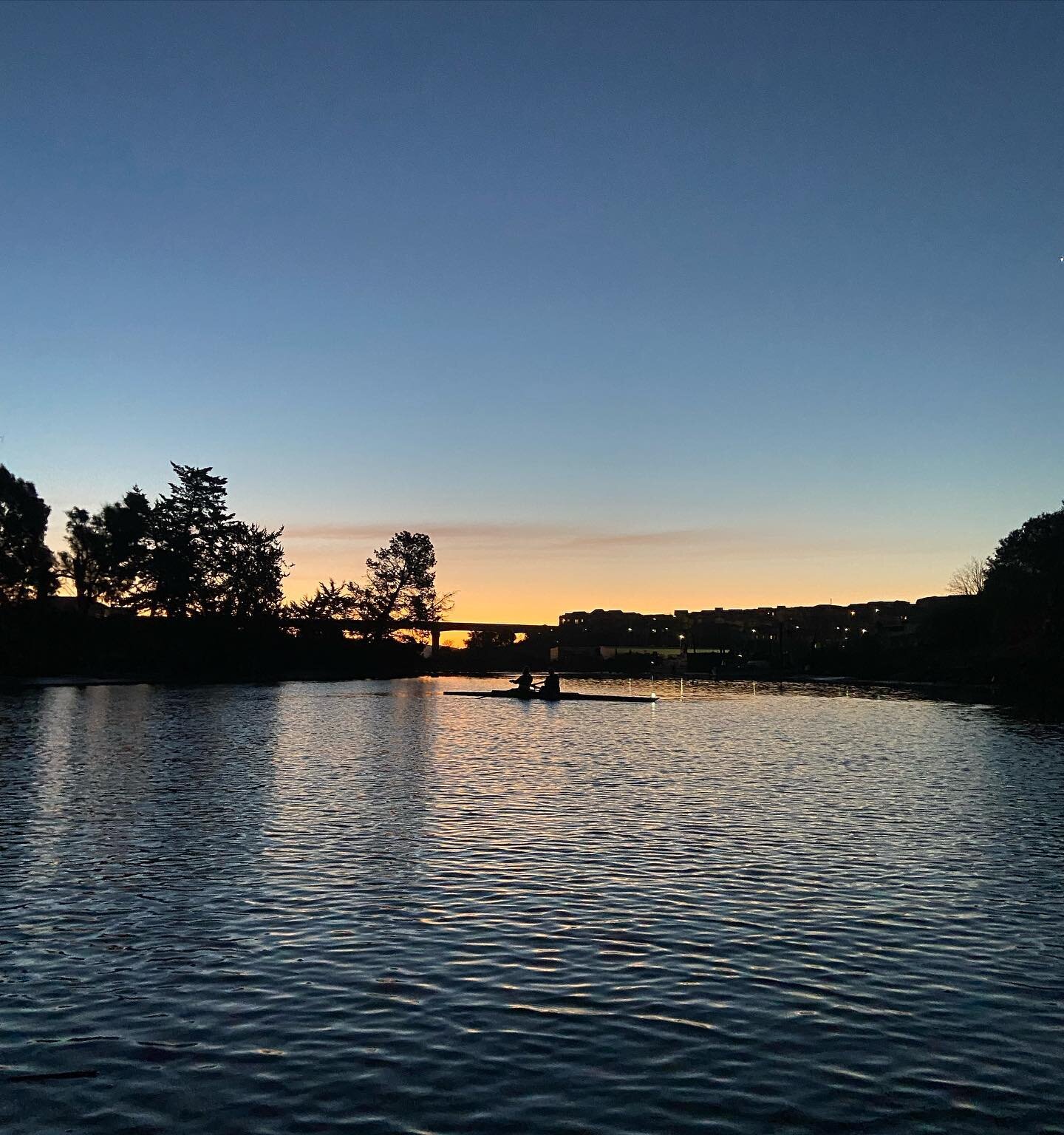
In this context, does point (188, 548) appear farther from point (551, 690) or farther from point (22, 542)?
point (551, 690)

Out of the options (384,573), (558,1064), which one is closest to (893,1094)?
(558,1064)

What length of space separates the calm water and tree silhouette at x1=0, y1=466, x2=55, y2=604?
75403 millimetres

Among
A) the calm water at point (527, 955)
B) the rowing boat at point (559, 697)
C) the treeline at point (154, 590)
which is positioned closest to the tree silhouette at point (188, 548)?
the treeline at point (154, 590)

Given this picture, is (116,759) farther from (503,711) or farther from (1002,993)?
(503,711)

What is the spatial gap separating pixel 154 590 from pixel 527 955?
119946 mm

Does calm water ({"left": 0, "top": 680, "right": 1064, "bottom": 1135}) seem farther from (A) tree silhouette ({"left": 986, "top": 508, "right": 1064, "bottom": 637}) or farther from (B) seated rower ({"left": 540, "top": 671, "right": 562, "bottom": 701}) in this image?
(A) tree silhouette ({"left": 986, "top": 508, "right": 1064, "bottom": 637})

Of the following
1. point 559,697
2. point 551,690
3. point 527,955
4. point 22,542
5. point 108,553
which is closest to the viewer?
point 527,955

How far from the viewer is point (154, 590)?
126 m

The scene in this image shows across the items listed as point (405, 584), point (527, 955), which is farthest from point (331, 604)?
point (527, 955)

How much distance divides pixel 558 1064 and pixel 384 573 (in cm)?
16734

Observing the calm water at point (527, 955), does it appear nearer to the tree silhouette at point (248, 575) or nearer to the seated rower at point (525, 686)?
the seated rower at point (525, 686)

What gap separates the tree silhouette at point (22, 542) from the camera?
4021 inches

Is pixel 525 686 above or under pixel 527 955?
above

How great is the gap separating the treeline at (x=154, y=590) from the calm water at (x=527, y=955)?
76.7 m
